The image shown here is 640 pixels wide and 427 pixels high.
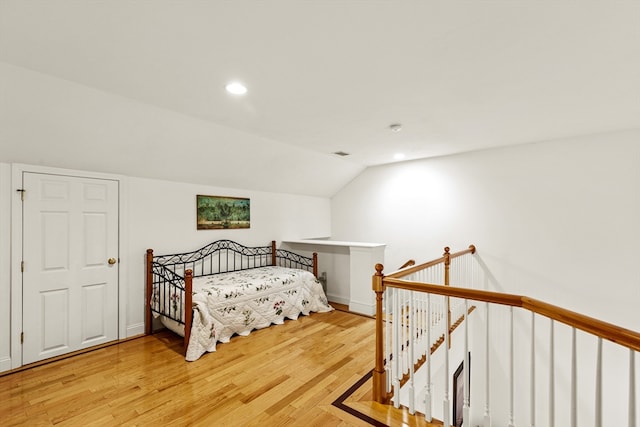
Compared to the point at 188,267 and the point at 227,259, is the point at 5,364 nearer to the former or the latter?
the point at 188,267

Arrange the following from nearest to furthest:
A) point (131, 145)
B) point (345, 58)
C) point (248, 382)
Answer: point (345, 58), point (248, 382), point (131, 145)

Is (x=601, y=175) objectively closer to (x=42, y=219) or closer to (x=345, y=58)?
(x=345, y=58)

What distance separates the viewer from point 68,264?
3209mm

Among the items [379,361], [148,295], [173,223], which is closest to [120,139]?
[173,223]

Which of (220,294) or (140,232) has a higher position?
(140,232)

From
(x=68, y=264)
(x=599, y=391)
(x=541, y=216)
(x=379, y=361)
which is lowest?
(x=379, y=361)

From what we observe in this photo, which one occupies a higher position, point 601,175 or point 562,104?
point 562,104

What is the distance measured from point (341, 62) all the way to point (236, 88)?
925 mm

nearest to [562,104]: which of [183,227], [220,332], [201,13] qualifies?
[201,13]

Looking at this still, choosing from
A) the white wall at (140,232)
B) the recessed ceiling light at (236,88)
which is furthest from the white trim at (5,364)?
the recessed ceiling light at (236,88)

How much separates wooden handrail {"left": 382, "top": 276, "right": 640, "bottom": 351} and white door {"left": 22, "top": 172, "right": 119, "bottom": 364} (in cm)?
325

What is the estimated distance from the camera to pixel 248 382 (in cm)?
267

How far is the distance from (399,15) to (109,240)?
145 inches

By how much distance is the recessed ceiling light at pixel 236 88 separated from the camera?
2.44 m
